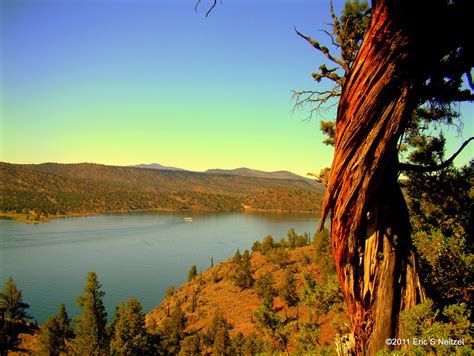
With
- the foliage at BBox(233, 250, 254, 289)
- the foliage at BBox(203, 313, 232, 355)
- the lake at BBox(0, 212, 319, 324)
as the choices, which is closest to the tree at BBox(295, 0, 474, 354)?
the foliage at BBox(203, 313, 232, 355)

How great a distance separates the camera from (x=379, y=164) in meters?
3.35

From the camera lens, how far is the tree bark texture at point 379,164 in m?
3.07

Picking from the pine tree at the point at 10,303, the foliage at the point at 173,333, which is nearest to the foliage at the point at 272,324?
the foliage at the point at 173,333

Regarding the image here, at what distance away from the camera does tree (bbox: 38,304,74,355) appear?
30656mm

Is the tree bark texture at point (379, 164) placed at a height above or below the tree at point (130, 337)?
above

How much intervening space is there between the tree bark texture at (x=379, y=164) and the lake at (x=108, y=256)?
47.4m

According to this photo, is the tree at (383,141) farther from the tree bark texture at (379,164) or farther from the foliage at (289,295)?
the foliage at (289,295)

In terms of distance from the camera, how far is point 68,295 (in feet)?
161

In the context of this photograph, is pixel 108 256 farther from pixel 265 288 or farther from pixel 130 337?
pixel 130 337

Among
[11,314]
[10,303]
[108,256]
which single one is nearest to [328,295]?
[10,303]

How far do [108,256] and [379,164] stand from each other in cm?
7561

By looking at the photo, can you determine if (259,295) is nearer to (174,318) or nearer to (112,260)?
(174,318)

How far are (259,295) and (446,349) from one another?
152 ft

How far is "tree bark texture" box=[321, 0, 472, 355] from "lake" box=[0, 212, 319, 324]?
47373 mm
